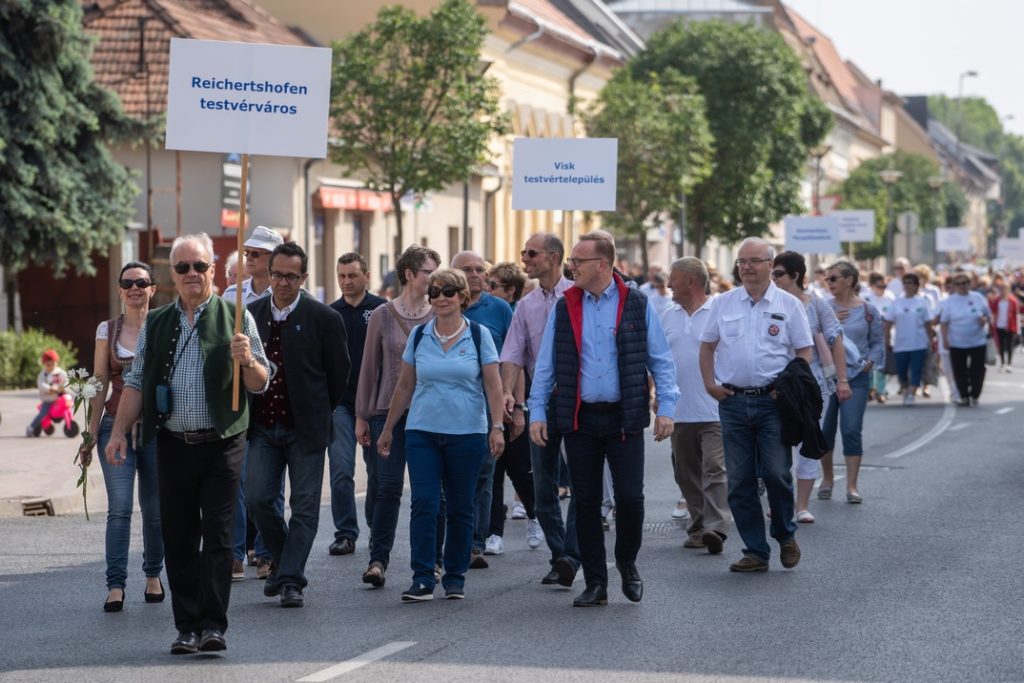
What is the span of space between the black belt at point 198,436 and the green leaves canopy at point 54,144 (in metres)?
18.3

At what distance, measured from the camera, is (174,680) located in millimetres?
7703

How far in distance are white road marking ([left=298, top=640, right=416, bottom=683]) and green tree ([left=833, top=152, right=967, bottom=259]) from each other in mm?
67366

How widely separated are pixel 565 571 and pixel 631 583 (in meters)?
0.60

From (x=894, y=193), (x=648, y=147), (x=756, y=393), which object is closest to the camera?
(x=756, y=393)

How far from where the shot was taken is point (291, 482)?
31.9 feet

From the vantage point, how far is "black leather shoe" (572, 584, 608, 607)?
31.8ft

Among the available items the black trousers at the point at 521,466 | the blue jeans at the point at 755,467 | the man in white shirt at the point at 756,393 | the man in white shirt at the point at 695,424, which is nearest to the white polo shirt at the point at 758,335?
the man in white shirt at the point at 756,393

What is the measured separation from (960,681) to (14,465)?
11176 mm

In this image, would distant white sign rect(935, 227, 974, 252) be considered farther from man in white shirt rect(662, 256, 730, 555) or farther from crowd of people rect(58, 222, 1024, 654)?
man in white shirt rect(662, 256, 730, 555)

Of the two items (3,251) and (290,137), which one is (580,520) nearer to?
(290,137)

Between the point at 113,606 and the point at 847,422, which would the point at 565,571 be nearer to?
the point at 113,606

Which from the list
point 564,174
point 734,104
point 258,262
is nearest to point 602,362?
point 258,262

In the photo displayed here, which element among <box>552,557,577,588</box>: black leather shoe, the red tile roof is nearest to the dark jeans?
<box>552,557,577,588</box>: black leather shoe

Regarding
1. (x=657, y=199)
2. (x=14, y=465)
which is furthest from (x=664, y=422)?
(x=657, y=199)
